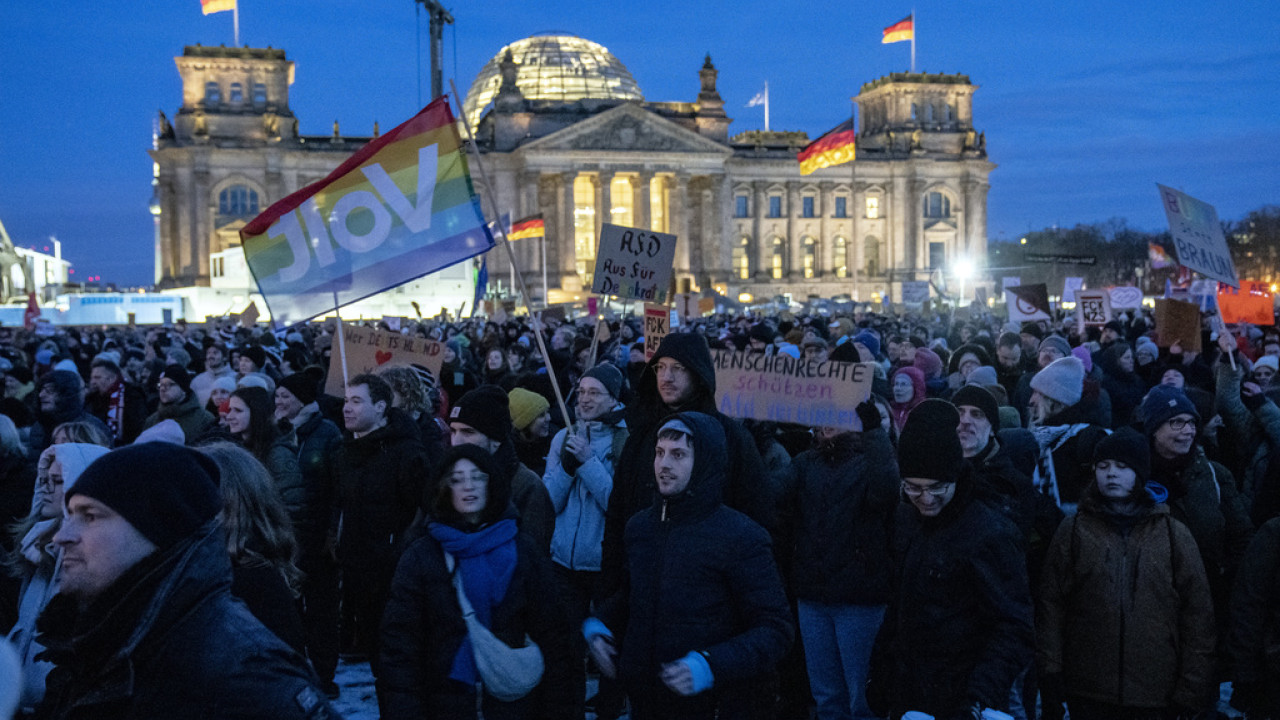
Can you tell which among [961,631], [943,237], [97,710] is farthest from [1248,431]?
[943,237]

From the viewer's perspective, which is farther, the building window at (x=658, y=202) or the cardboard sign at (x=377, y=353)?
the building window at (x=658, y=202)

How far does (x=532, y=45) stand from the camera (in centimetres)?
7794

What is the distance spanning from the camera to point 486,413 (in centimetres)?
517

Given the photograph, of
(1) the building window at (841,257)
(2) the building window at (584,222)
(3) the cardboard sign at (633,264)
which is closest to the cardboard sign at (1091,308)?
(3) the cardboard sign at (633,264)

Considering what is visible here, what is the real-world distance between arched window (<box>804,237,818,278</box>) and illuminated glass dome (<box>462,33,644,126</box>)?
1488 centimetres

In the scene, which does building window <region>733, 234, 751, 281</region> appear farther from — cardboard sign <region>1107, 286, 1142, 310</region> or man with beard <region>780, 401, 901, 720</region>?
man with beard <region>780, 401, 901, 720</region>

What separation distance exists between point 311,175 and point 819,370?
2392 inches

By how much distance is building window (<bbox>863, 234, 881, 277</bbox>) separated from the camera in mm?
73812

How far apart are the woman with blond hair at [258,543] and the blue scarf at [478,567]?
0.52m

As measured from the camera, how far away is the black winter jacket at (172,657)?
2.31 m

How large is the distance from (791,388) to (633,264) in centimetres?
394

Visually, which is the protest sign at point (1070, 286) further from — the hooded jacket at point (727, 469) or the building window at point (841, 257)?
the building window at point (841, 257)

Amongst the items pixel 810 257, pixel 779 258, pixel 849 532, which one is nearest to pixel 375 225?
pixel 849 532

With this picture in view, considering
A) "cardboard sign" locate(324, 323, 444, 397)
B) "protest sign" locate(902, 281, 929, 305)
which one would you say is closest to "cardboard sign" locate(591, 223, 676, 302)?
"cardboard sign" locate(324, 323, 444, 397)
